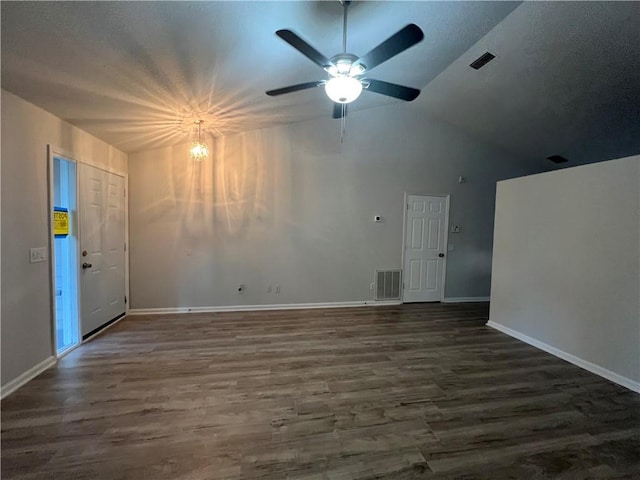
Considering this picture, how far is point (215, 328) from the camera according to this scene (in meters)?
3.74

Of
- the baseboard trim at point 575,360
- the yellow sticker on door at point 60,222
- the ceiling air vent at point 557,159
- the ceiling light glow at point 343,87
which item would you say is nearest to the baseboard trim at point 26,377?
the yellow sticker on door at point 60,222

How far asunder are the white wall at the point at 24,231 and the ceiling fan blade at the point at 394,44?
2.80 m

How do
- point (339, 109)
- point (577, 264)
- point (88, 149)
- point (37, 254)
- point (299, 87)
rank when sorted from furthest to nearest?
point (88, 149) → point (577, 264) → point (339, 109) → point (37, 254) → point (299, 87)

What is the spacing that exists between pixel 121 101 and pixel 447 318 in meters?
4.97

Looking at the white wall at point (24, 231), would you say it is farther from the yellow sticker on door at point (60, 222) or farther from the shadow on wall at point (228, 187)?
the shadow on wall at point (228, 187)

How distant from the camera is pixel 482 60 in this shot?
3.24m

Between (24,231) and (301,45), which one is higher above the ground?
(301,45)

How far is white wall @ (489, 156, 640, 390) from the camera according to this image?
255cm

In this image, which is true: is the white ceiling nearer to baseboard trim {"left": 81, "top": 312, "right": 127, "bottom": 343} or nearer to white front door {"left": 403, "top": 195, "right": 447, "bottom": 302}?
white front door {"left": 403, "top": 195, "right": 447, "bottom": 302}

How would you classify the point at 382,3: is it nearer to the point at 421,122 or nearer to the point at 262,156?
the point at 262,156

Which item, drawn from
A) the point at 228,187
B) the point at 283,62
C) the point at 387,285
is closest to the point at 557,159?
the point at 387,285

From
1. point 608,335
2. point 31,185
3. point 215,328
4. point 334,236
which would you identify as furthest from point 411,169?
point 31,185

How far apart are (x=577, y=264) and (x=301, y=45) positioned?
11.6 ft

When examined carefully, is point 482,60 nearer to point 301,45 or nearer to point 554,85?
point 554,85
